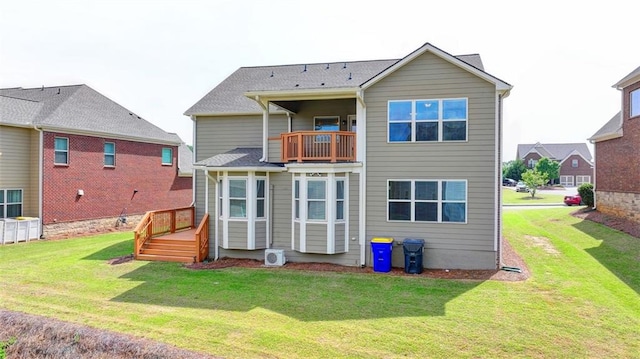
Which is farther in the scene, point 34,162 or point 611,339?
point 34,162

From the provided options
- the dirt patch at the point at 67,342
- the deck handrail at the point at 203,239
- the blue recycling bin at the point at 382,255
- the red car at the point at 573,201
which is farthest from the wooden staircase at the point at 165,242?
the red car at the point at 573,201

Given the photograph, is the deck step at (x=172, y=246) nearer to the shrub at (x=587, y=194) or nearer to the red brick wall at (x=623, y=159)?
the red brick wall at (x=623, y=159)

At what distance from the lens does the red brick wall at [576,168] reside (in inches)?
2522

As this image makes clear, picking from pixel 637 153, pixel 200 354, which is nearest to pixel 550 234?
pixel 637 153

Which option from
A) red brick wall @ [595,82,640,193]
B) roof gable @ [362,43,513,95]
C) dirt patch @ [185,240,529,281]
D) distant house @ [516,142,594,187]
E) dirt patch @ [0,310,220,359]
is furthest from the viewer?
distant house @ [516,142,594,187]

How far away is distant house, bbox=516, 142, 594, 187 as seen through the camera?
6431cm

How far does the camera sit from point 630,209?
18.2m

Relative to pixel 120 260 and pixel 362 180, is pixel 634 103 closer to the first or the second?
pixel 362 180

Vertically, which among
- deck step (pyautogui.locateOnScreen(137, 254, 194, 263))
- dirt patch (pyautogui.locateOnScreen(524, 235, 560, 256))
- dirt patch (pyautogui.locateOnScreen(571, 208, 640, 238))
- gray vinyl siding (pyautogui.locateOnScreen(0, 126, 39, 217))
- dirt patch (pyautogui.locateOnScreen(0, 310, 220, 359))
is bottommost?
dirt patch (pyautogui.locateOnScreen(0, 310, 220, 359))

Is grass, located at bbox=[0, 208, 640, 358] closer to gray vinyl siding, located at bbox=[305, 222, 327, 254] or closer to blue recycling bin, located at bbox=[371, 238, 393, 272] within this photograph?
blue recycling bin, located at bbox=[371, 238, 393, 272]

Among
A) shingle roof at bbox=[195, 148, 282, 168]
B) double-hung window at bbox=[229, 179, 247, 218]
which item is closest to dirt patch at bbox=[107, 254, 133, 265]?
double-hung window at bbox=[229, 179, 247, 218]

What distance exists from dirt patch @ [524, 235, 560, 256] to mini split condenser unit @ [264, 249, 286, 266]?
10.1m

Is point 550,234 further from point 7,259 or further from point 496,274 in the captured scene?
point 7,259

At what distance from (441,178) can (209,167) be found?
793 centimetres
